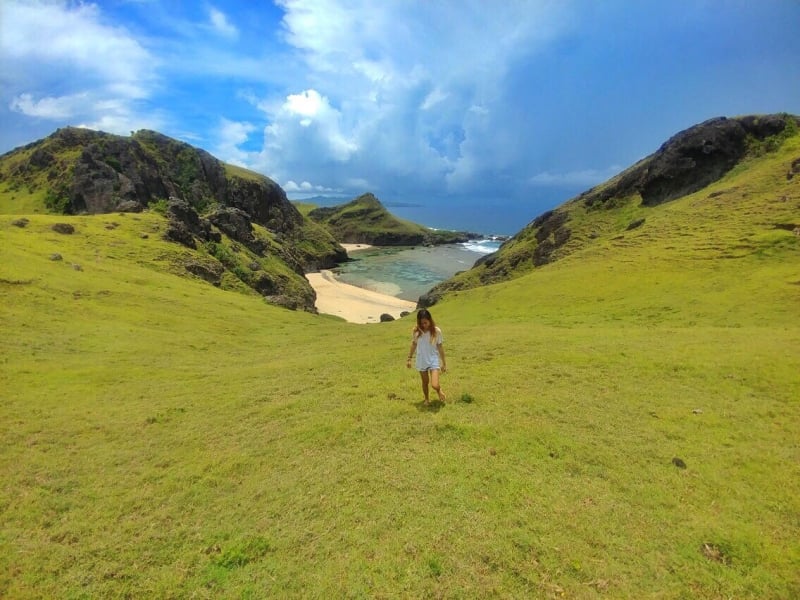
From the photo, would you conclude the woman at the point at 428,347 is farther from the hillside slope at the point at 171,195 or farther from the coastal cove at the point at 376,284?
the coastal cove at the point at 376,284

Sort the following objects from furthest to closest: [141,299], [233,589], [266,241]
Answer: [266,241] → [141,299] → [233,589]

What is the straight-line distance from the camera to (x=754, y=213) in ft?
163

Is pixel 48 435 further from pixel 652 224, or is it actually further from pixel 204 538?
pixel 652 224

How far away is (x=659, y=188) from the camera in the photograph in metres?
75.9

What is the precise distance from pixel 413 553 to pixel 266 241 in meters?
112

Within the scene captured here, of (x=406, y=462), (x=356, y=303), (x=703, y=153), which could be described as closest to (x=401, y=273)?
(x=356, y=303)

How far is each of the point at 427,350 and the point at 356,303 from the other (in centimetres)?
8423

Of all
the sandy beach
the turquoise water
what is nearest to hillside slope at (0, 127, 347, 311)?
the sandy beach

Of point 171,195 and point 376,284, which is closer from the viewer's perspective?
point 171,195

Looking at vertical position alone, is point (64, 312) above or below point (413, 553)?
above

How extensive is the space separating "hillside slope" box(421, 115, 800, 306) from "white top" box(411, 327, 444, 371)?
167 ft

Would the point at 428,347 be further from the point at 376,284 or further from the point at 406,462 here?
the point at 376,284

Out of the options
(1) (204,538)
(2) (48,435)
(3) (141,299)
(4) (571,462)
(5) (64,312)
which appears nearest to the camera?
(1) (204,538)

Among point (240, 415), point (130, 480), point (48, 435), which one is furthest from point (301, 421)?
point (48, 435)
